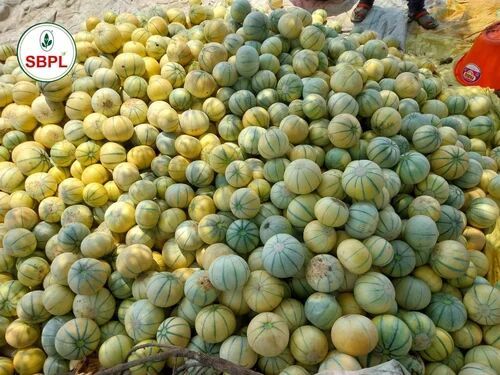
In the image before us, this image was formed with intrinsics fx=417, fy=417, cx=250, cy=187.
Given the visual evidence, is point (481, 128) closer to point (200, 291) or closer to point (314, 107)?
point (314, 107)

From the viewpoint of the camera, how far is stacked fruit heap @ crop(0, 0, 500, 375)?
2602 mm

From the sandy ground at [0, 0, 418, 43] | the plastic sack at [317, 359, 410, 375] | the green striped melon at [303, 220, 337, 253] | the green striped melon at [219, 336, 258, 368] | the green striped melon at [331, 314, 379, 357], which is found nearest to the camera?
the plastic sack at [317, 359, 410, 375]

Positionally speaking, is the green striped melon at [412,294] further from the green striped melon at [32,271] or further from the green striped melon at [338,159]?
the green striped melon at [32,271]

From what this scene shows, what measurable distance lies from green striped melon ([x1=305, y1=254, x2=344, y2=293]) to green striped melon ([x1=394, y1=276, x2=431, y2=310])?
461 millimetres

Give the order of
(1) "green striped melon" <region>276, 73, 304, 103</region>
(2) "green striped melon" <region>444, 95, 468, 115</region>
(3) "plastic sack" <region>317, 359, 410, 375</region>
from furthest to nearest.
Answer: (2) "green striped melon" <region>444, 95, 468, 115</region> < (1) "green striped melon" <region>276, 73, 304, 103</region> < (3) "plastic sack" <region>317, 359, 410, 375</region>

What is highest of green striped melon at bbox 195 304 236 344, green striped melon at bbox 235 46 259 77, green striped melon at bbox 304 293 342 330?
green striped melon at bbox 235 46 259 77

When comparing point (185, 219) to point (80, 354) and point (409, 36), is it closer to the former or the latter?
point (80, 354)

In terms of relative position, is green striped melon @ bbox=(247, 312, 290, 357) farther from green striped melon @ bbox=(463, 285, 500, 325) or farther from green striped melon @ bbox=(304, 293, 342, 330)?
green striped melon @ bbox=(463, 285, 500, 325)

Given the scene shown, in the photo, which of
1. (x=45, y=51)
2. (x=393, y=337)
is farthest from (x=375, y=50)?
(x=45, y=51)

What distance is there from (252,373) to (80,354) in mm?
1307

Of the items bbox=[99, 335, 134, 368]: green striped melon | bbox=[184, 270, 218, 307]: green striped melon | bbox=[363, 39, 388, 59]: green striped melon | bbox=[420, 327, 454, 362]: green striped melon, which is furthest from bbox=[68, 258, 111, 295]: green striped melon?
bbox=[363, 39, 388, 59]: green striped melon

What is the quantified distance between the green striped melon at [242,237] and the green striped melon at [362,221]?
0.63m

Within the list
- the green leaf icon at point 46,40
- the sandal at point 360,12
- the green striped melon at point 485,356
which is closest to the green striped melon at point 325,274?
the green striped melon at point 485,356

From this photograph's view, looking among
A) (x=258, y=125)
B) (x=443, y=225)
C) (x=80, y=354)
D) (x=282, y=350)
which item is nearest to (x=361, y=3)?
(x=258, y=125)
